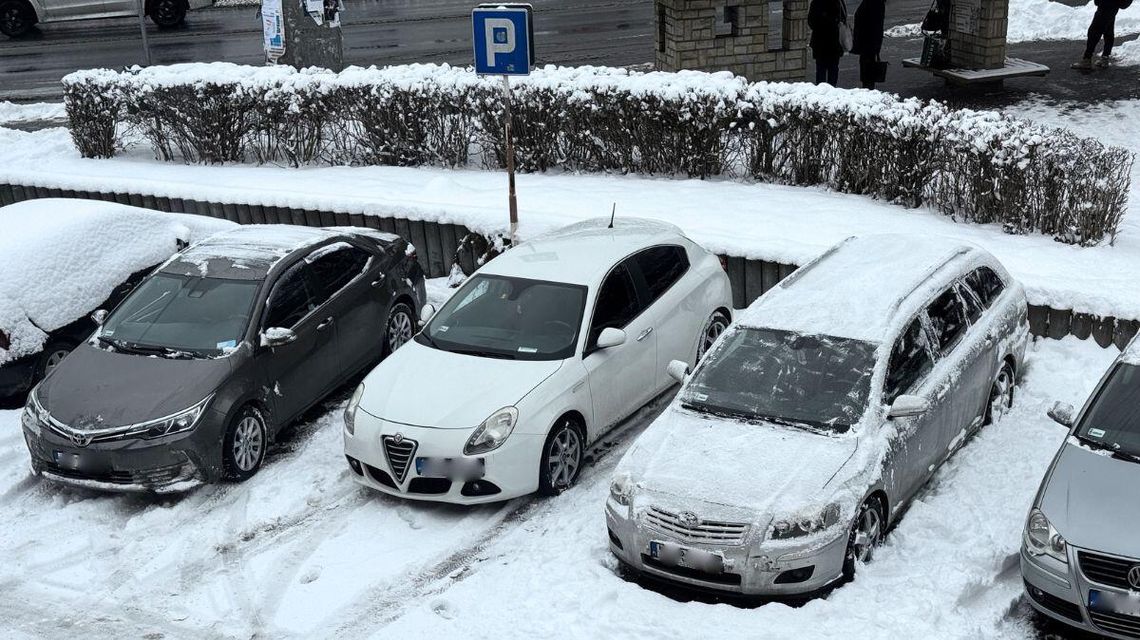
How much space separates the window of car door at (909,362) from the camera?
7.37 meters

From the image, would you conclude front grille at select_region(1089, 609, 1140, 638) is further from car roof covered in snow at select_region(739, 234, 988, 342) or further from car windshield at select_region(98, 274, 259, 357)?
car windshield at select_region(98, 274, 259, 357)

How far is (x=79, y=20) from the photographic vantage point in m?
29.8

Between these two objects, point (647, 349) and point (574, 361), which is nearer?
point (574, 361)

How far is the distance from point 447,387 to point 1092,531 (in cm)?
426

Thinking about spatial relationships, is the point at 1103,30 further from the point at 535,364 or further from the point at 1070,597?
the point at 1070,597

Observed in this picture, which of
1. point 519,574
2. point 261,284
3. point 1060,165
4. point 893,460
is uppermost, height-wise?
point 1060,165

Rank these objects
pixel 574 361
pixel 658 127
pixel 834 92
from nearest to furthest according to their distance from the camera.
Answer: pixel 574 361
pixel 834 92
pixel 658 127

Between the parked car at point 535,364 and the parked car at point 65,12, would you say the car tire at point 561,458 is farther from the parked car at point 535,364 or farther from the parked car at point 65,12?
the parked car at point 65,12

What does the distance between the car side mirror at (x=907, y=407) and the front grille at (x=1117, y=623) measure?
5.08 feet

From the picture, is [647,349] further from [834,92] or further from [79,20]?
[79,20]

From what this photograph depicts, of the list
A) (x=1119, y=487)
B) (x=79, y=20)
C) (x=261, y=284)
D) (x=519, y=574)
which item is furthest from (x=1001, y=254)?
(x=79, y=20)

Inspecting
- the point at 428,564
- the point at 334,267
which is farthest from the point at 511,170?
the point at 428,564

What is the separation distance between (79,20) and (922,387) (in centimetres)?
2799

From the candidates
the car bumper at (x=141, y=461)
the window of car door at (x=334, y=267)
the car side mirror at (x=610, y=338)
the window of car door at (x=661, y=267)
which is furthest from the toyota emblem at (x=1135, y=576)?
the window of car door at (x=334, y=267)
